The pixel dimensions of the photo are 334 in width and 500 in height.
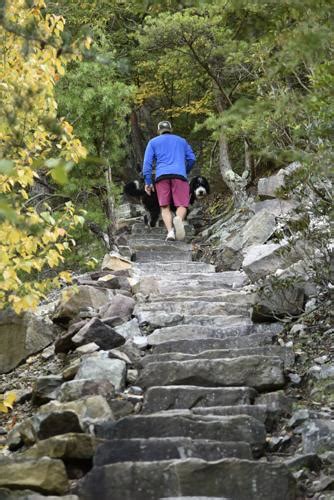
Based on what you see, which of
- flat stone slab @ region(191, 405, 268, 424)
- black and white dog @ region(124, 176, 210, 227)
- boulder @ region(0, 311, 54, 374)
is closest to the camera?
flat stone slab @ region(191, 405, 268, 424)

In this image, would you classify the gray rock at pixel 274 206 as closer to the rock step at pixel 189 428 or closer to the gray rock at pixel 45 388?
the gray rock at pixel 45 388

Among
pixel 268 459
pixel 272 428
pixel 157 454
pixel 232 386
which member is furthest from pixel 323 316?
pixel 157 454

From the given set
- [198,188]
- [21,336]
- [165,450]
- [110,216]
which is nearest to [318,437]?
[165,450]

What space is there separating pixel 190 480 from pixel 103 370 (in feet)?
6.83

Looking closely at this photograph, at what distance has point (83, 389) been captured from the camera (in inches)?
203

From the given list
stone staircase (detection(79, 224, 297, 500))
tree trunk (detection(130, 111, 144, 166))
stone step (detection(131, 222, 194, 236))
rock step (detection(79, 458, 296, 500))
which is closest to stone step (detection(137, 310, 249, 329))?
stone staircase (detection(79, 224, 297, 500))

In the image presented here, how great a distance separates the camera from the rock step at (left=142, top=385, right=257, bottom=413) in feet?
15.7

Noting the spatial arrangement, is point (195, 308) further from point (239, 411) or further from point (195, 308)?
point (239, 411)

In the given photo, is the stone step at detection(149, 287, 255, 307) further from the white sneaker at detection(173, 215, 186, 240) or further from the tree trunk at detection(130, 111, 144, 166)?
the tree trunk at detection(130, 111, 144, 166)

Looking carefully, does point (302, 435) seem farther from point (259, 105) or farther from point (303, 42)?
point (303, 42)

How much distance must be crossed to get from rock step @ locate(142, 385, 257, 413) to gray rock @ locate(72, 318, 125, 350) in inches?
56.7

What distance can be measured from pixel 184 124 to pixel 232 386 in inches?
581

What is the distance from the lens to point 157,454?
3.90m

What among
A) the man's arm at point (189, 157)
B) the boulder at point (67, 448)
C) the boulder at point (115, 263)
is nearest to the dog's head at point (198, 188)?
the man's arm at point (189, 157)
